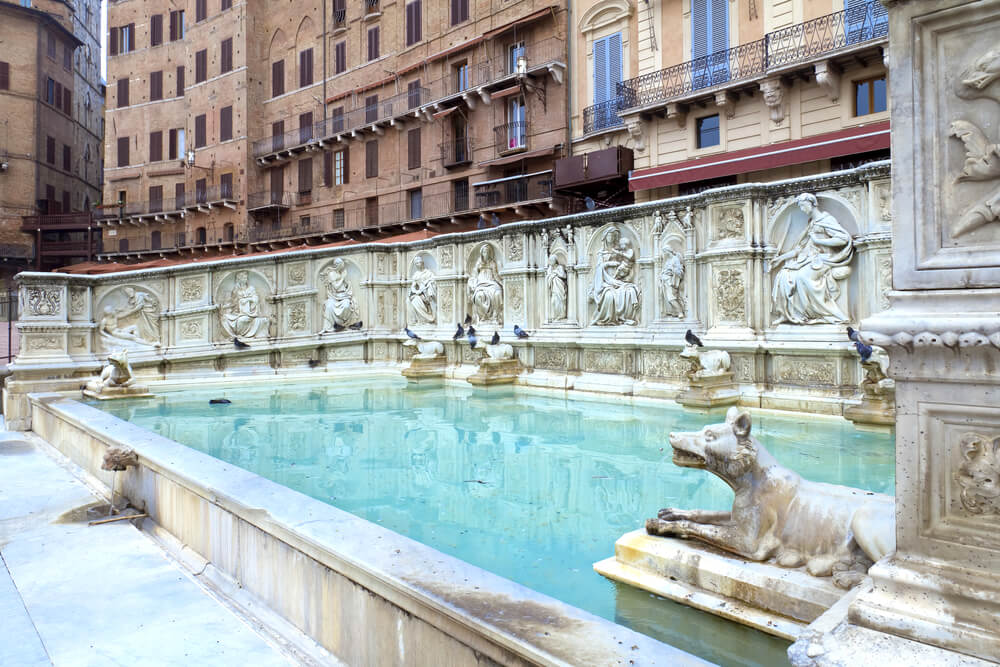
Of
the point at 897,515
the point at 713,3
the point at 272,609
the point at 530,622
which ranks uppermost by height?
the point at 713,3

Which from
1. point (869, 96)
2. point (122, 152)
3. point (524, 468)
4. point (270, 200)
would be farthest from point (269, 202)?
point (524, 468)

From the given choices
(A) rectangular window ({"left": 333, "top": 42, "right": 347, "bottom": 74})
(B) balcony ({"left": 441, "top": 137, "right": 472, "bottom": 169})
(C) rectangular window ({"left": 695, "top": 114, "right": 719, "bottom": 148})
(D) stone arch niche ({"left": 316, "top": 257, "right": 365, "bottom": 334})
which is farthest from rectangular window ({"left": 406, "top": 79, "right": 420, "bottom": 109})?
(D) stone arch niche ({"left": 316, "top": 257, "right": 365, "bottom": 334})

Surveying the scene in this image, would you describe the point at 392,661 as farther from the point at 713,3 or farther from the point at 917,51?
the point at 713,3

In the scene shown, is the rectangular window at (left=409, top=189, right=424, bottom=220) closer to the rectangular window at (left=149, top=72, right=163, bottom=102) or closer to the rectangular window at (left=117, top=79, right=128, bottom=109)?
the rectangular window at (left=149, top=72, right=163, bottom=102)

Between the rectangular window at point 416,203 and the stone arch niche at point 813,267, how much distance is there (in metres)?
24.3

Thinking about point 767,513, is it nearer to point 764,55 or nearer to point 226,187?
point 764,55

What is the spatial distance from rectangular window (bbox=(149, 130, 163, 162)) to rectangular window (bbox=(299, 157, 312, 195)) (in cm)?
1216

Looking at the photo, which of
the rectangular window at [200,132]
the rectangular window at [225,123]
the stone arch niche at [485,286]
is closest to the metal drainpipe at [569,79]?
the stone arch niche at [485,286]

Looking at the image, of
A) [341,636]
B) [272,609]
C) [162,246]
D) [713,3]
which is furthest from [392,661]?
[162,246]

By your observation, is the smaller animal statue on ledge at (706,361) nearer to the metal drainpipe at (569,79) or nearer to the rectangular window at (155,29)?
the metal drainpipe at (569,79)

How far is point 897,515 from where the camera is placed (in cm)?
209

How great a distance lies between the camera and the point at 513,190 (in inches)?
1055

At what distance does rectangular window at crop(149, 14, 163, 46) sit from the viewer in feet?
141

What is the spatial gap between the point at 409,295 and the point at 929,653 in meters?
12.2
